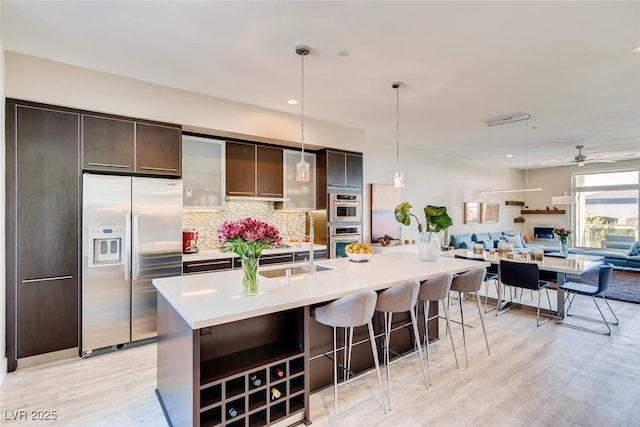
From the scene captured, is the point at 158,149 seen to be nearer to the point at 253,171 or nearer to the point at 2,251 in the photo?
the point at 253,171

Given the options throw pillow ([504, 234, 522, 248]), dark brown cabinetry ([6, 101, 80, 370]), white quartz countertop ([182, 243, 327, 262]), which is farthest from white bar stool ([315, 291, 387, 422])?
throw pillow ([504, 234, 522, 248])

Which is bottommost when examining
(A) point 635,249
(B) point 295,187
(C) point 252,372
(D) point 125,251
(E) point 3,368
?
(E) point 3,368

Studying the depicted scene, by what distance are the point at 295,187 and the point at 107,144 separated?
8.03ft

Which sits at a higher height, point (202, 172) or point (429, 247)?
point (202, 172)

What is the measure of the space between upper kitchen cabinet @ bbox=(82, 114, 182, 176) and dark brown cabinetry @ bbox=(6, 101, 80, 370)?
0.12m

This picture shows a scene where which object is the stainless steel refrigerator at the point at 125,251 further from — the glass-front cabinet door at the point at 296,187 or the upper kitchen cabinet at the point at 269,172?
the glass-front cabinet door at the point at 296,187

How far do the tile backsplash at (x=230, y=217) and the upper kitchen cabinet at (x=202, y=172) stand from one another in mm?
262

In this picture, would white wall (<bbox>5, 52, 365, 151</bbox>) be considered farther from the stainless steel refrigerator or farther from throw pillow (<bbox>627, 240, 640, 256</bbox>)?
throw pillow (<bbox>627, 240, 640, 256</bbox>)

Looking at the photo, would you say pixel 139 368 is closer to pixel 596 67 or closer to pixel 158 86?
pixel 158 86

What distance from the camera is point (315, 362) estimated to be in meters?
2.52

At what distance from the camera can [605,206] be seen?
342 inches

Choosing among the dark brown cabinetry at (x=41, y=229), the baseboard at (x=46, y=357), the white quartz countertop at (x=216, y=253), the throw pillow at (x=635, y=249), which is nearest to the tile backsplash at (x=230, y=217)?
the white quartz countertop at (x=216, y=253)

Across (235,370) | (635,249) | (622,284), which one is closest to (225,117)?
(235,370)

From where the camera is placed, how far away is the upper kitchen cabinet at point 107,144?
311cm
